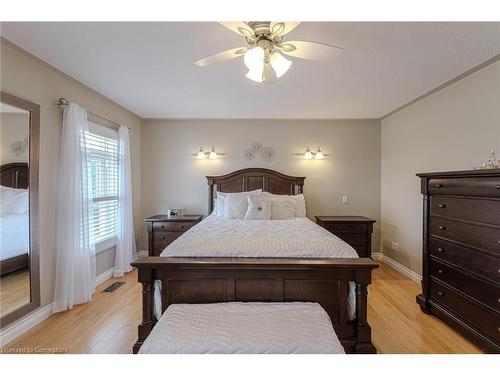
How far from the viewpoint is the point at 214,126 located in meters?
4.41

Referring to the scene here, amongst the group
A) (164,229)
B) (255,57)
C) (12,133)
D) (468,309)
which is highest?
(255,57)

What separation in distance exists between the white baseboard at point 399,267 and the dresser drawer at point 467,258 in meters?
1.12

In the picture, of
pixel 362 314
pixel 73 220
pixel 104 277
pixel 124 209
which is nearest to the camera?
pixel 362 314

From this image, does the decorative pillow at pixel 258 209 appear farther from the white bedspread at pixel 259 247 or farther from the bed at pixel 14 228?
the bed at pixel 14 228

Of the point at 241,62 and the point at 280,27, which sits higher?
the point at 241,62

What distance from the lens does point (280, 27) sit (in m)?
1.53

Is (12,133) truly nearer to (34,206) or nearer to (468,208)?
(34,206)

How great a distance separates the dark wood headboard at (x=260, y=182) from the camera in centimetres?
425

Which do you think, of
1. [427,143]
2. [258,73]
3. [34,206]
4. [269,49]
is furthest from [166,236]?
[427,143]

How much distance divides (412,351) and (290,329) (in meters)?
1.27

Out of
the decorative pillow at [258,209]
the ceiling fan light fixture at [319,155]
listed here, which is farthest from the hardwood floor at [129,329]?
the ceiling fan light fixture at [319,155]

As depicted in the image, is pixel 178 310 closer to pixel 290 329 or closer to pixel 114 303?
pixel 290 329

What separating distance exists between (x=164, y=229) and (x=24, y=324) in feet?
6.35
